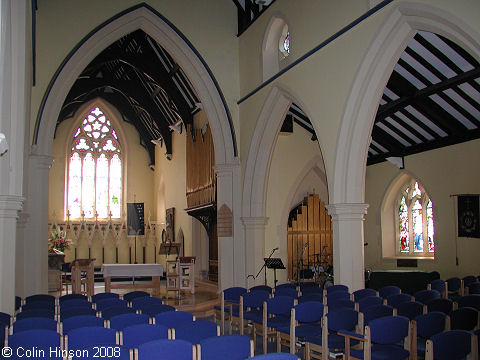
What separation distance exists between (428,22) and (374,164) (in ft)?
28.4

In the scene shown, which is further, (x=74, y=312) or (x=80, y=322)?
(x=74, y=312)

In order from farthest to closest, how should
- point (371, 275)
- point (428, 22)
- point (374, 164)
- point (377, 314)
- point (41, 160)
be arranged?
point (374, 164) < point (371, 275) < point (41, 160) < point (428, 22) < point (377, 314)

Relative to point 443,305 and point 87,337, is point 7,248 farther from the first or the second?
point 443,305

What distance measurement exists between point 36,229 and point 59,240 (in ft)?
20.2

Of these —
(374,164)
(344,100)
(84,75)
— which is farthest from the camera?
(84,75)

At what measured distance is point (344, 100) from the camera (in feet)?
27.8

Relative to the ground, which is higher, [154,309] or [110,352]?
[110,352]

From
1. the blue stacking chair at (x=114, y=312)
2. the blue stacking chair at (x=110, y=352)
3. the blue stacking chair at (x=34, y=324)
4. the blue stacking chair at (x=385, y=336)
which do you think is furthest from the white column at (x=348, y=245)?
the blue stacking chair at (x=110, y=352)

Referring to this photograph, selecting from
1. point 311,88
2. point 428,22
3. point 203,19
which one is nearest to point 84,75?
point 203,19

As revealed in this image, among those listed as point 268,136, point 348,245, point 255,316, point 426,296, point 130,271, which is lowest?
point 255,316

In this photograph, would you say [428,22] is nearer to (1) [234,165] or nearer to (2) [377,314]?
(2) [377,314]

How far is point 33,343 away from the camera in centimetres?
416

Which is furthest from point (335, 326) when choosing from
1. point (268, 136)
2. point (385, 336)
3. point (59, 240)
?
point (59, 240)

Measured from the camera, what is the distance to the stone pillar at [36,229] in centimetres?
1061
